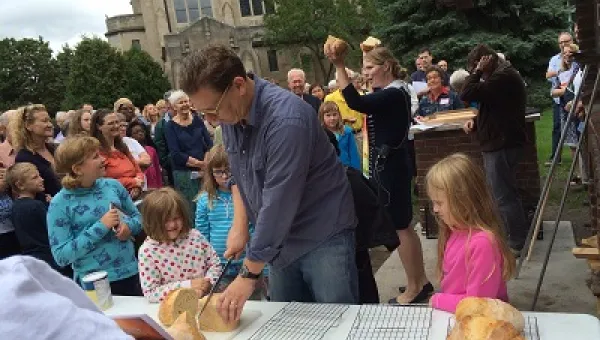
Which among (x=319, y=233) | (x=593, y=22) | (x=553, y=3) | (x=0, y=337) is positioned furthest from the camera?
(x=553, y=3)

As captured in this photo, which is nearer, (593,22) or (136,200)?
(593,22)

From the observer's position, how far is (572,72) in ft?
24.9

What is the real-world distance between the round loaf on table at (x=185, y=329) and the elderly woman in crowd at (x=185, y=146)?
424cm

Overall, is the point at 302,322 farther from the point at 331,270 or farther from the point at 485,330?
the point at 485,330

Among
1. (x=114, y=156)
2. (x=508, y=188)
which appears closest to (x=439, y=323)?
(x=508, y=188)

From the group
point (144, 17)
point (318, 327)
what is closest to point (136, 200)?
point (318, 327)

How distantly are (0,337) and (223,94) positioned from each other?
1417 mm

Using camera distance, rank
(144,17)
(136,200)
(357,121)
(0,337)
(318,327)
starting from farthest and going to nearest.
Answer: (144,17) → (357,121) → (136,200) → (318,327) → (0,337)

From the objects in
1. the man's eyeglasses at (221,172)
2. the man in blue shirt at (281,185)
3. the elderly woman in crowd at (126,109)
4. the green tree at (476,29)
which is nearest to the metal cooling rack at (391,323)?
the man in blue shirt at (281,185)

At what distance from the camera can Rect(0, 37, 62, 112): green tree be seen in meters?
48.8

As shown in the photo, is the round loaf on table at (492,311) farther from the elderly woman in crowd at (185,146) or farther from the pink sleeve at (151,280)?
the elderly woman in crowd at (185,146)

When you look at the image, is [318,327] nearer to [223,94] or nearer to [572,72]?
[223,94]

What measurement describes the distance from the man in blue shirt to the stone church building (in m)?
38.6

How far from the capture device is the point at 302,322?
6.46 feet
